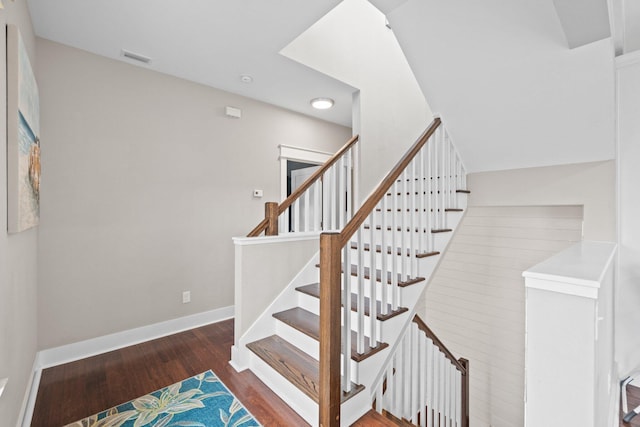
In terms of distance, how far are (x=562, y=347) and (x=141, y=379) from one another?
263 centimetres

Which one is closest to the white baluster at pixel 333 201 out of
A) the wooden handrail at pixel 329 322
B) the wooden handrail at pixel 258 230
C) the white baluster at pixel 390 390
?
the wooden handrail at pixel 258 230

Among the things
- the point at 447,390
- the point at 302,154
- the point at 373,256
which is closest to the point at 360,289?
the point at 373,256

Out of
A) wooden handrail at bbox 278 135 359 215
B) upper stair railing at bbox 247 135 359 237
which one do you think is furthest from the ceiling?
upper stair railing at bbox 247 135 359 237

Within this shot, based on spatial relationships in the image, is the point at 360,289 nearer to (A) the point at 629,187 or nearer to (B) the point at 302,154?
(A) the point at 629,187

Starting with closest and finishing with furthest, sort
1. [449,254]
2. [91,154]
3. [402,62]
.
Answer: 1. [91,154]
2. [402,62]
3. [449,254]

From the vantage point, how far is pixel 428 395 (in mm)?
2680

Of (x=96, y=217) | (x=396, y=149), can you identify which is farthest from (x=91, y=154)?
(x=396, y=149)

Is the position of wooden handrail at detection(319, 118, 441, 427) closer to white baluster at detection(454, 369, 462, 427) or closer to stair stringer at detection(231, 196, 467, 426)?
stair stringer at detection(231, 196, 467, 426)

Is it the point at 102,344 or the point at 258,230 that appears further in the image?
the point at 102,344

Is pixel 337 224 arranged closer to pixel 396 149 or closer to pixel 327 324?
pixel 396 149

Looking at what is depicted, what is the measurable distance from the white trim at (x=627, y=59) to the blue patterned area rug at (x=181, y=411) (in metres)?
3.64

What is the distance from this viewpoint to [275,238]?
2.54 metres

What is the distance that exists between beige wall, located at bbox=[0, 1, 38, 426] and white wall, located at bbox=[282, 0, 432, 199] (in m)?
2.26

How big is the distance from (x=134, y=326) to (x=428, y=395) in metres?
2.87
